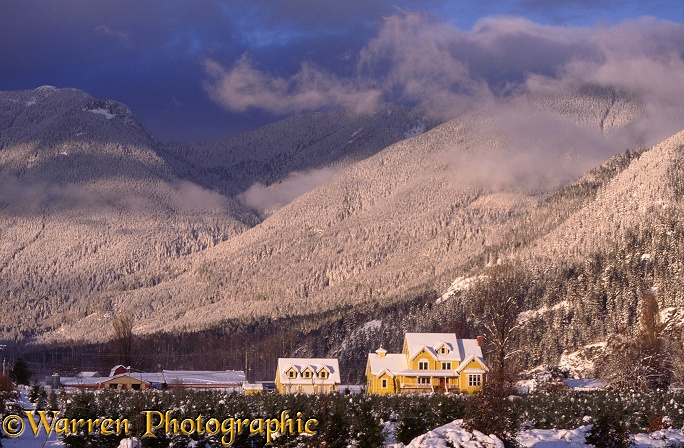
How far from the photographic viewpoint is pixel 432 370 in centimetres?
11212

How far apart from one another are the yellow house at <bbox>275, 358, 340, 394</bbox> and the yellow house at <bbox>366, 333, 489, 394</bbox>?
13.8ft

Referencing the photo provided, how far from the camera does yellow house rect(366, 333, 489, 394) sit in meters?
112

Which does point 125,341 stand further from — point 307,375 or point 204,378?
point 307,375

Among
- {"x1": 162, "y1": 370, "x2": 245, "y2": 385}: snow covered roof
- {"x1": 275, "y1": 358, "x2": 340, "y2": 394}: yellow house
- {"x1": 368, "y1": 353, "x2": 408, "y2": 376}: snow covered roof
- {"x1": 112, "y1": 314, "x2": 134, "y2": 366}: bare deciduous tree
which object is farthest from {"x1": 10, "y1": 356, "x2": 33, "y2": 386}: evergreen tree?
{"x1": 368, "y1": 353, "x2": 408, "y2": 376}: snow covered roof

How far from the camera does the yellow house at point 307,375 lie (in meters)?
→ 112

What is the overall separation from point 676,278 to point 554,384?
100755 mm

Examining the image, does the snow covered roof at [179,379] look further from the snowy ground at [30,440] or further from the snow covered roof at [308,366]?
the snowy ground at [30,440]

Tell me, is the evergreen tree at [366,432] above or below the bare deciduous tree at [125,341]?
below

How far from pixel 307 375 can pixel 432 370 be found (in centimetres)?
1275

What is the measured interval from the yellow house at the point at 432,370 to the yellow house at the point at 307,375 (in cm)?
419

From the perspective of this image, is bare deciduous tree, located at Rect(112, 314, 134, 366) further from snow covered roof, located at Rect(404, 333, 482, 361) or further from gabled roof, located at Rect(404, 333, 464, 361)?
snow covered roof, located at Rect(404, 333, 482, 361)

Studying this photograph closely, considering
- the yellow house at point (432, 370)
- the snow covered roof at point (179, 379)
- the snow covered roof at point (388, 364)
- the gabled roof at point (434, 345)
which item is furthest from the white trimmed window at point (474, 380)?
the snow covered roof at point (179, 379)

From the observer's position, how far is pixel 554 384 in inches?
4131

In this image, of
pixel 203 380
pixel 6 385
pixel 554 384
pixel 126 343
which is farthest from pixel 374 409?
pixel 126 343
